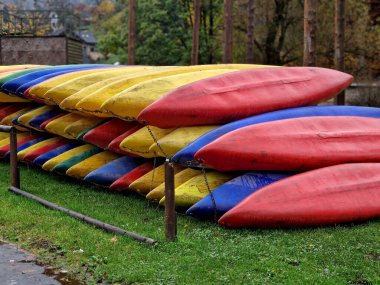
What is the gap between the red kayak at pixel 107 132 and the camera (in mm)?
8180

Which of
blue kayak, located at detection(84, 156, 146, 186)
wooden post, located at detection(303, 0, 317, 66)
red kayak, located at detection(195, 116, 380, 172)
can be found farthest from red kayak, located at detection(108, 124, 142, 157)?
wooden post, located at detection(303, 0, 317, 66)

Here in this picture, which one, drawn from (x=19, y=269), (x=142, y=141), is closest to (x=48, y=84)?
(x=142, y=141)

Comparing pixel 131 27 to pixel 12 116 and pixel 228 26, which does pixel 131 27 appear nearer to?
pixel 228 26

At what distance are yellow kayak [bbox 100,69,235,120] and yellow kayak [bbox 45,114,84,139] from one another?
1.62m

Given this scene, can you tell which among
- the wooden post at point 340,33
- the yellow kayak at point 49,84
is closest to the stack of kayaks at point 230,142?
the yellow kayak at point 49,84

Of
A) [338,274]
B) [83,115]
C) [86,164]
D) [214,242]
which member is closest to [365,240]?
[338,274]

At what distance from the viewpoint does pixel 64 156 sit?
29.3 ft

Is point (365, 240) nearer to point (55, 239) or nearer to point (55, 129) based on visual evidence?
point (55, 239)

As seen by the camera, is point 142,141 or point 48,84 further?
point 48,84

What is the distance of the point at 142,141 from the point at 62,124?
2.22m

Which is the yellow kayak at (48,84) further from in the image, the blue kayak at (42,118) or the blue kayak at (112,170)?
the blue kayak at (112,170)

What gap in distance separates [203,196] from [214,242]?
96 cm

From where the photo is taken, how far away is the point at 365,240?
545 cm

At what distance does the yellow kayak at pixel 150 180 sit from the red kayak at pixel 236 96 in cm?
61
